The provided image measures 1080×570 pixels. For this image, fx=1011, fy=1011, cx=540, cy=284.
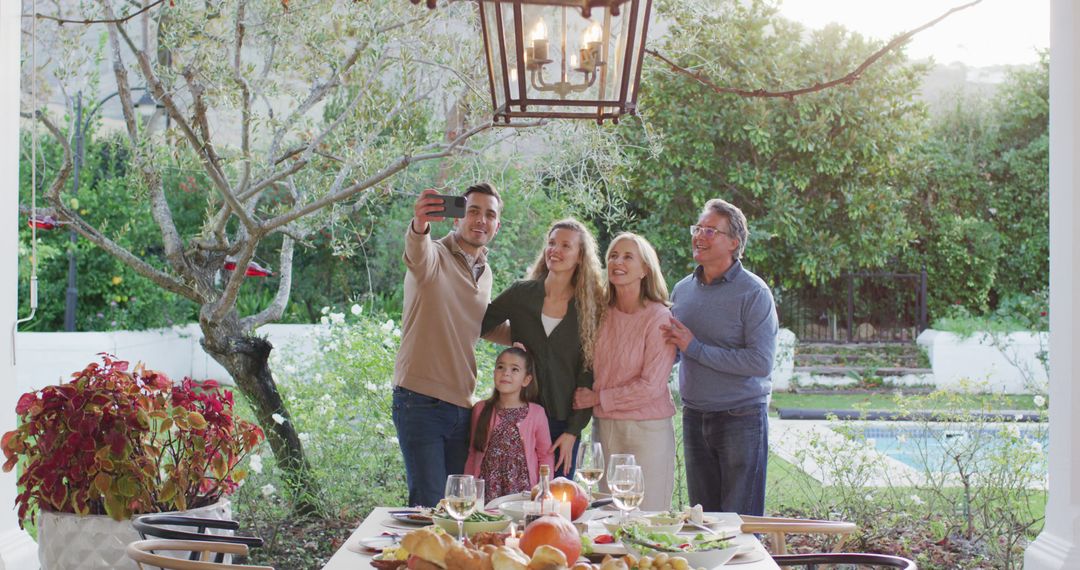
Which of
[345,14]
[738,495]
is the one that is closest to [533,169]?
[345,14]

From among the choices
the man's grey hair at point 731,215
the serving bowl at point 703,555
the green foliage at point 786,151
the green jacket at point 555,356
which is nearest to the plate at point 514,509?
the serving bowl at point 703,555

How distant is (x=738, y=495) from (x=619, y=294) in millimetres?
814

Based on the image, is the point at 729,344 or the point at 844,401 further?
the point at 844,401

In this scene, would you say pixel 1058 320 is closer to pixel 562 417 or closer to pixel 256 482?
pixel 562 417

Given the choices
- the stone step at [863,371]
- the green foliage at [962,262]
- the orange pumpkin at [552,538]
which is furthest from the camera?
the green foliage at [962,262]

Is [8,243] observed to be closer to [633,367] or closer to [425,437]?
[425,437]

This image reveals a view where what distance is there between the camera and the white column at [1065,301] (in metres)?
3.27

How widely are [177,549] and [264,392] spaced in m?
2.19

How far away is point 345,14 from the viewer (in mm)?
4273

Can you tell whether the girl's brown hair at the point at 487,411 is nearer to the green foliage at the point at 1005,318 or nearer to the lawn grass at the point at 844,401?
the lawn grass at the point at 844,401

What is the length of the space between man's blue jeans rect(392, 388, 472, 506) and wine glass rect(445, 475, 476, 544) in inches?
46.7

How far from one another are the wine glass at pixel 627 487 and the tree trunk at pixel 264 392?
243cm

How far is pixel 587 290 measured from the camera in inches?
140

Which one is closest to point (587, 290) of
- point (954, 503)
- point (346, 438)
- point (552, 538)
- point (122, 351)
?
point (552, 538)
